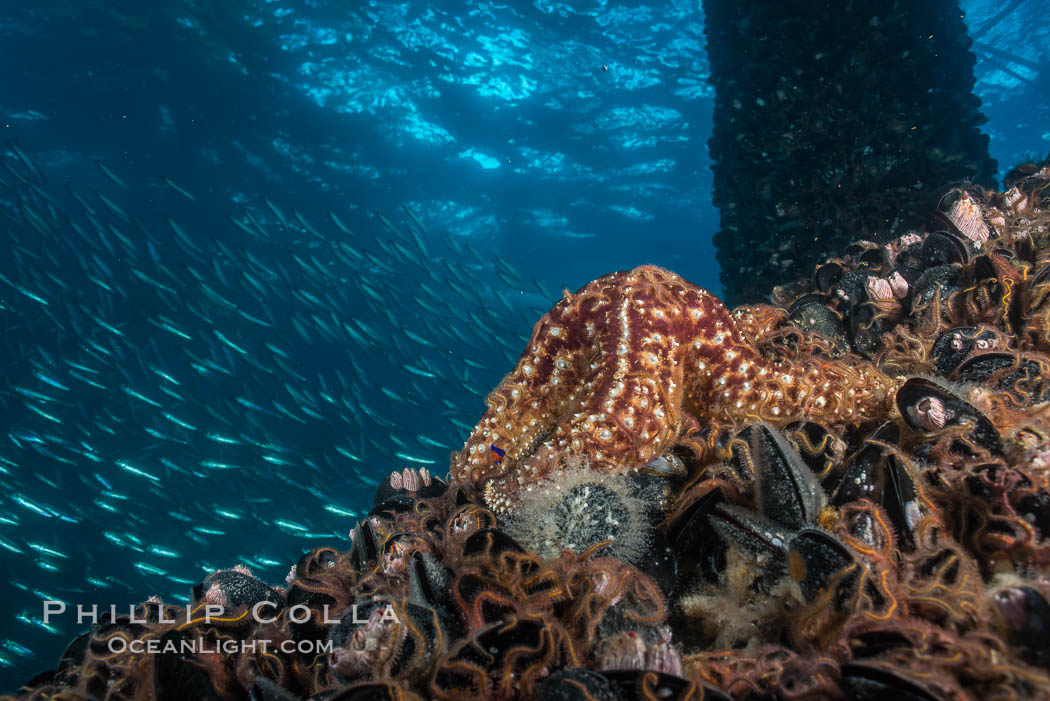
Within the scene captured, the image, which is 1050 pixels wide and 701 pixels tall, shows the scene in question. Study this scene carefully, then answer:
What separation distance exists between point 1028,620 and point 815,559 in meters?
0.44

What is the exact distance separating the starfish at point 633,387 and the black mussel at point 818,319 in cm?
69

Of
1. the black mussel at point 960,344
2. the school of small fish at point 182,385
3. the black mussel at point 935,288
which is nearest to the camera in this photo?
the black mussel at point 960,344

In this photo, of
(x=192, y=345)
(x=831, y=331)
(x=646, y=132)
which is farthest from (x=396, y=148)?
(x=831, y=331)

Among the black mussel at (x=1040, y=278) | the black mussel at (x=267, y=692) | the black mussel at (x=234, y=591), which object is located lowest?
the black mussel at (x=267, y=692)

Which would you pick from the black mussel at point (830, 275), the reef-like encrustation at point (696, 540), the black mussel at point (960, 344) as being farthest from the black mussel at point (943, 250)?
the black mussel at point (960, 344)

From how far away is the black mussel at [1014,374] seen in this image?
2.17m

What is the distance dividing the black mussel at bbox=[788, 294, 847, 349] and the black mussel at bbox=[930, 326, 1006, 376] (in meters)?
1.05

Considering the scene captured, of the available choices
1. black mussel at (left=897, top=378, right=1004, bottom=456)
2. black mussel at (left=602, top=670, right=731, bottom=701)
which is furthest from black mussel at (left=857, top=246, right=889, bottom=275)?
black mussel at (left=602, top=670, right=731, bottom=701)

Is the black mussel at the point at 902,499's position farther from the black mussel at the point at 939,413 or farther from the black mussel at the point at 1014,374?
the black mussel at the point at 1014,374

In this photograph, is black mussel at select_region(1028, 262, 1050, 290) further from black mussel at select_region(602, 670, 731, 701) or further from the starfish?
black mussel at select_region(602, 670, 731, 701)

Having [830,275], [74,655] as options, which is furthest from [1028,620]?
[74,655]

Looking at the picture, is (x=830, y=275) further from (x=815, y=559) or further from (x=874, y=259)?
(x=815, y=559)

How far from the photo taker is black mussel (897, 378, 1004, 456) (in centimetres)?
187

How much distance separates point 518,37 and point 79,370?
20.7m
